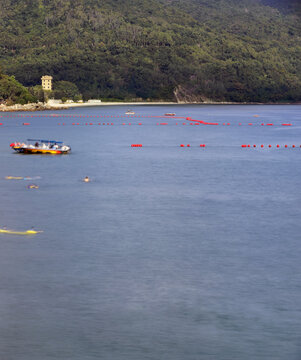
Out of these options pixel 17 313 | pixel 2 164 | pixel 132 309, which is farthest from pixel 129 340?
pixel 2 164

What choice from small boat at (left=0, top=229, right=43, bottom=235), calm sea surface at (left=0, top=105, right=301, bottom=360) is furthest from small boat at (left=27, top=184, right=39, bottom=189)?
small boat at (left=0, top=229, right=43, bottom=235)

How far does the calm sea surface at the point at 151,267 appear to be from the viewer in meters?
32.0

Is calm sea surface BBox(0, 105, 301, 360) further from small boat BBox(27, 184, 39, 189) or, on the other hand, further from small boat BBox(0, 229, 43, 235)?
small boat BBox(27, 184, 39, 189)

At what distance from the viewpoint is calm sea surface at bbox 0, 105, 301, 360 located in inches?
1259

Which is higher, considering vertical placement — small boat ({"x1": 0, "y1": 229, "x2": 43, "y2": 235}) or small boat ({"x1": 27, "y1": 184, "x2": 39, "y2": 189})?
small boat ({"x1": 0, "y1": 229, "x2": 43, "y2": 235})

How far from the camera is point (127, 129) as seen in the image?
193m

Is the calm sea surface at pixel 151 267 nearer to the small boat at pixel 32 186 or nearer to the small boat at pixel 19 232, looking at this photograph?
the small boat at pixel 19 232

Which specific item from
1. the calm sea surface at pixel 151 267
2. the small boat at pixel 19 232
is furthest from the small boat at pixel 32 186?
the small boat at pixel 19 232

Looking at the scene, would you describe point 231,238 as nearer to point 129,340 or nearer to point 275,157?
point 129,340

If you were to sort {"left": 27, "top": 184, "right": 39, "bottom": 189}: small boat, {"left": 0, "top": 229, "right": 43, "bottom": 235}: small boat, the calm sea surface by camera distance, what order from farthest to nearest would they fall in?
1. {"left": 27, "top": 184, "right": 39, "bottom": 189}: small boat
2. {"left": 0, "top": 229, "right": 43, "bottom": 235}: small boat
3. the calm sea surface

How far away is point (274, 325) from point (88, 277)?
39.8ft

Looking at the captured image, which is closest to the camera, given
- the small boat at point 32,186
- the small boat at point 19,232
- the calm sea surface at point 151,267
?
the calm sea surface at point 151,267

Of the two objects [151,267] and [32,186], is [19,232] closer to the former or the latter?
[151,267]

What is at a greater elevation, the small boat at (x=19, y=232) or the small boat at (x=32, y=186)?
the small boat at (x=19, y=232)
